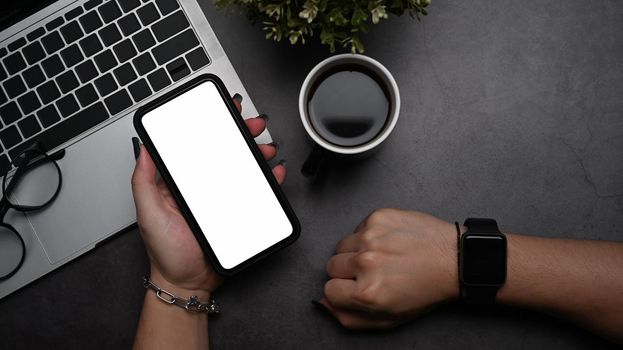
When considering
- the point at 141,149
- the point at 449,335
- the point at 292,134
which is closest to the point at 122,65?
the point at 141,149

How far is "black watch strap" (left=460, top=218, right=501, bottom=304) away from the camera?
751 millimetres

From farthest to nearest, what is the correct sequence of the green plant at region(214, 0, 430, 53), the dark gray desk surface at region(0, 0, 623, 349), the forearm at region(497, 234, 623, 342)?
the dark gray desk surface at region(0, 0, 623, 349) < the forearm at region(497, 234, 623, 342) < the green plant at region(214, 0, 430, 53)

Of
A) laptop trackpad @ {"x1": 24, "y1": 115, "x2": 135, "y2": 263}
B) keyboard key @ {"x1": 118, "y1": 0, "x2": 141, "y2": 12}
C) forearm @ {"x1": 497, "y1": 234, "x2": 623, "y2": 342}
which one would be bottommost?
forearm @ {"x1": 497, "y1": 234, "x2": 623, "y2": 342}

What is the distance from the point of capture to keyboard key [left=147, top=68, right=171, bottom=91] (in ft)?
2.64

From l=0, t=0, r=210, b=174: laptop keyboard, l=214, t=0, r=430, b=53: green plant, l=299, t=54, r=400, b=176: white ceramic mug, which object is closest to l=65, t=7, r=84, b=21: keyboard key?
l=0, t=0, r=210, b=174: laptop keyboard

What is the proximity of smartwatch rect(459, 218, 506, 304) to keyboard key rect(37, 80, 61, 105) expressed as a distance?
705mm

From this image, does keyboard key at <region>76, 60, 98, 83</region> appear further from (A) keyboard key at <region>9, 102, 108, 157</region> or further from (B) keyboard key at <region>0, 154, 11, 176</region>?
(B) keyboard key at <region>0, 154, 11, 176</region>

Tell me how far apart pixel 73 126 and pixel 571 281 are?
83 centimetres

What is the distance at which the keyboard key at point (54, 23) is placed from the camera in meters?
0.82

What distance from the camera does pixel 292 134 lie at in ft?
2.81

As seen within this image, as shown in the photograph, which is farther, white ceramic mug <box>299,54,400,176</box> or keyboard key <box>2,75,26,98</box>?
keyboard key <box>2,75,26,98</box>

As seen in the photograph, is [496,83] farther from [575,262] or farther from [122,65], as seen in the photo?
[122,65]

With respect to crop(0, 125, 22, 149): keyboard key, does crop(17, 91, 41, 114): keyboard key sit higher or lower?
higher

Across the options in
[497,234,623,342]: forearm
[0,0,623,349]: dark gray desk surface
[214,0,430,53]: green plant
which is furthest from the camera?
[0,0,623,349]: dark gray desk surface
